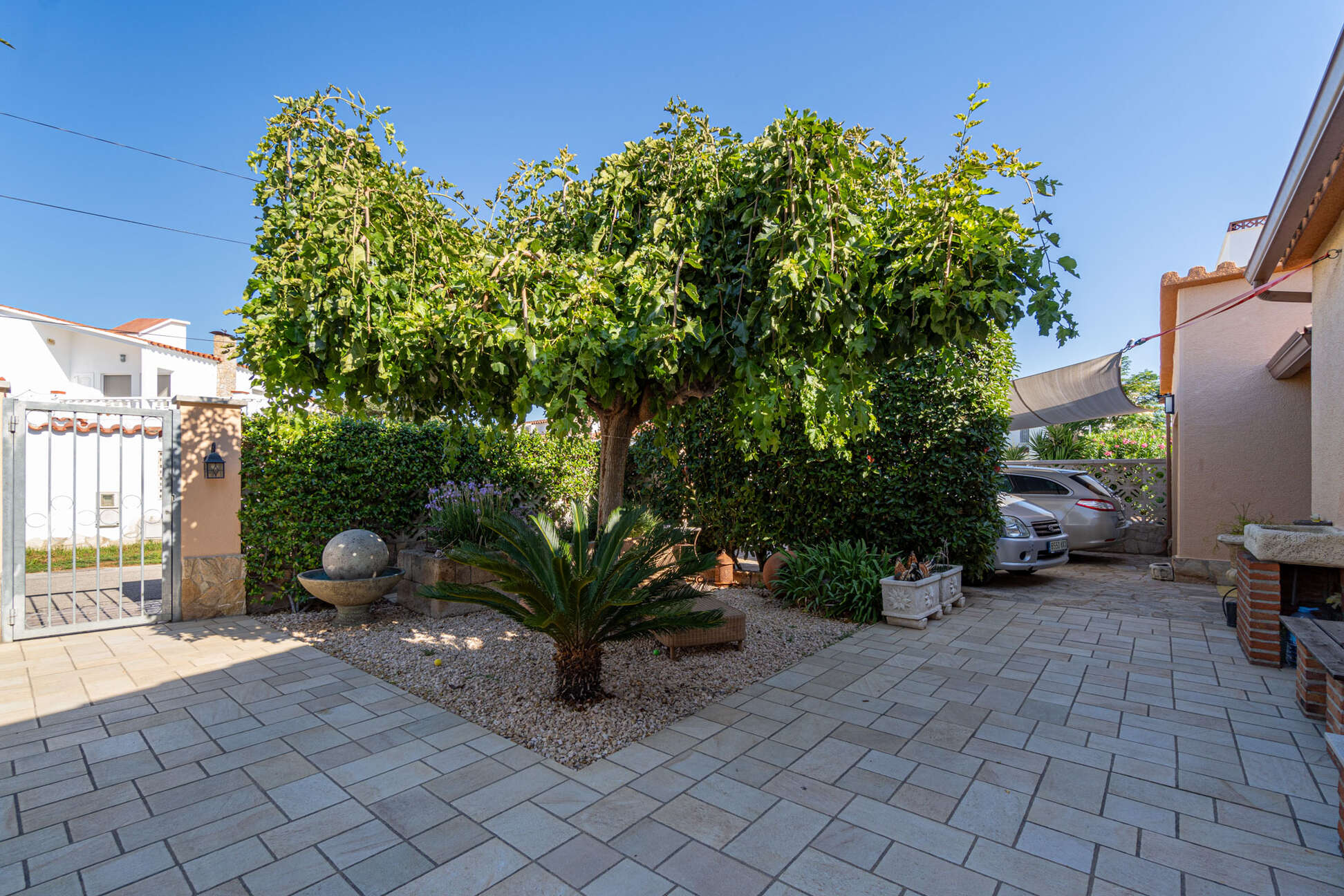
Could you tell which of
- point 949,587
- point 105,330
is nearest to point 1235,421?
point 949,587

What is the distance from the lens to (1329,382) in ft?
16.1

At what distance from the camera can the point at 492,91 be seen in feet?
27.3

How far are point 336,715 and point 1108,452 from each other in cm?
1532

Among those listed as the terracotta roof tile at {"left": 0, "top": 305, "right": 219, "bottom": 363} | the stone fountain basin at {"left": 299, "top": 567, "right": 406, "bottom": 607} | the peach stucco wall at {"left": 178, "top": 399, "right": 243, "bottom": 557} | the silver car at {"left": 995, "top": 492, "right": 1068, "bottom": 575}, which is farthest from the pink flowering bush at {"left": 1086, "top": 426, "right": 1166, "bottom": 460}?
the terracotta roof tile at {"left": 0, "top": 305, "right": 219, "bottom": 363}

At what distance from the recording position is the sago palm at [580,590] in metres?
3.53

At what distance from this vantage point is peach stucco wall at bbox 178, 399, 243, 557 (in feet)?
19.3

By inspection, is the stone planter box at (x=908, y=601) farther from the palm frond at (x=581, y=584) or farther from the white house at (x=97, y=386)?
the white house at (x=97, y=386)

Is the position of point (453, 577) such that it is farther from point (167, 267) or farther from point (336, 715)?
point (167, 267)

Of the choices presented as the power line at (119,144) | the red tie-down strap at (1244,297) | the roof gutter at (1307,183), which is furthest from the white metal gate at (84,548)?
the red tie-down strap at (1244,297)

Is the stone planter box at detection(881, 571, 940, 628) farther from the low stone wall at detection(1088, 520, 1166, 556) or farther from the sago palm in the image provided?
the low stone wall at detection(1088, 520, 1166, 556)

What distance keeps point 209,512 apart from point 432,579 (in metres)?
2.25

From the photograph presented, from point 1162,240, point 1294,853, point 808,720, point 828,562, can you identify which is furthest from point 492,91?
point 1162,240

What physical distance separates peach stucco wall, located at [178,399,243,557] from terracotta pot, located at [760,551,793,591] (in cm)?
553

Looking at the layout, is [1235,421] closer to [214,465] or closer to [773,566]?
[773,566]
